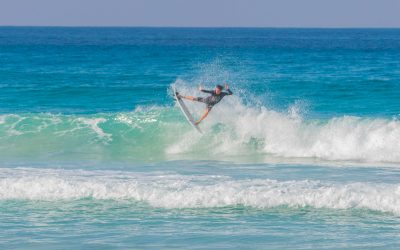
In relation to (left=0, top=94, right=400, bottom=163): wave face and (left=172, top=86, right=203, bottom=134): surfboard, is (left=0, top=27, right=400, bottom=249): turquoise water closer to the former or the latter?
(left=0, top=94, right=400, bottom=163): wave face

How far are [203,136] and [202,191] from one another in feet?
27.4

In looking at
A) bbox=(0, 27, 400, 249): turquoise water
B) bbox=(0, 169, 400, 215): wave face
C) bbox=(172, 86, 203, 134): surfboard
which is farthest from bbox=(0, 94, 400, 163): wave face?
bbox=(0, 169, 400, 215): wave face

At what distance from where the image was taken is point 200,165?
65.7 ft

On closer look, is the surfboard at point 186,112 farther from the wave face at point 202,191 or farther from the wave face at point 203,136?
the wave face at point 202,191

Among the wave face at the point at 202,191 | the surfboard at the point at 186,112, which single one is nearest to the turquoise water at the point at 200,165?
the wave face at the point at 202,191

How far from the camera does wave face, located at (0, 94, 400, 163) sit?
853 inches

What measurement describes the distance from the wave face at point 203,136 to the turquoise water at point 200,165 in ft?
0.18

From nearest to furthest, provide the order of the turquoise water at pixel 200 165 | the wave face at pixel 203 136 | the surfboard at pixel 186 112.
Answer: the turquoise water at pixel 200 165
the wave face at pixel 203 136
the surfboard at pixel 186 112

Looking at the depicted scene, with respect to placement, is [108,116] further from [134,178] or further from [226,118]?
[134,178]

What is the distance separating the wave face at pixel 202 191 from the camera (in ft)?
48.6

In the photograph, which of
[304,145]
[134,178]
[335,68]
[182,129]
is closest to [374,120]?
[304,145]

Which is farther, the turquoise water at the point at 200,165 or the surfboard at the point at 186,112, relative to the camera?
the surfboard at the point at 186,112

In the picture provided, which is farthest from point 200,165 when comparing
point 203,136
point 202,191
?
point 202,191

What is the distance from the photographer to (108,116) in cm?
2700
